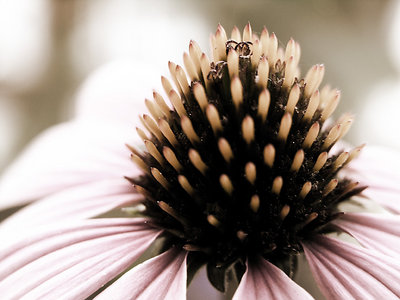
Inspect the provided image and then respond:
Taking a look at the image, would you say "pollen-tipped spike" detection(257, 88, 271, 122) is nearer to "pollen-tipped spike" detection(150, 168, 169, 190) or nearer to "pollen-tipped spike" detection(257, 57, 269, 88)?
"pollen-tipped spike" detection(257, 57, 269, 88)

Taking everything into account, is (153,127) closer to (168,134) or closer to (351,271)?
(168,134)

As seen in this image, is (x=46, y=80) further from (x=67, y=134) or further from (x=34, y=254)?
(x=34, y=254)

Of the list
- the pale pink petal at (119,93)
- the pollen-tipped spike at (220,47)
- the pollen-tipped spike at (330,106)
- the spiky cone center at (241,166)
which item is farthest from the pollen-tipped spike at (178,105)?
the pale pink petal at (119,93)

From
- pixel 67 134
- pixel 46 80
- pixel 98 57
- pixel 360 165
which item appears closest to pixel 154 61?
pixel 98 57

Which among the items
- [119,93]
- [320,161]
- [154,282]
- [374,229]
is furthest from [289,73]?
[119,93]

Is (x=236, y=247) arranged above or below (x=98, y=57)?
below

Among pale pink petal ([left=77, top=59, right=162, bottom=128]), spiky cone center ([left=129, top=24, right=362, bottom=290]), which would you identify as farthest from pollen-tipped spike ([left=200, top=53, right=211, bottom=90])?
pale pink petal ([left=77, top=59, right=162, bottom=128])

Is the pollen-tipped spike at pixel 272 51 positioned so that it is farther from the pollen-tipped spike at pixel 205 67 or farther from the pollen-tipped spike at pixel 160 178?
the pollen-tipped spike at pixel 160 178
